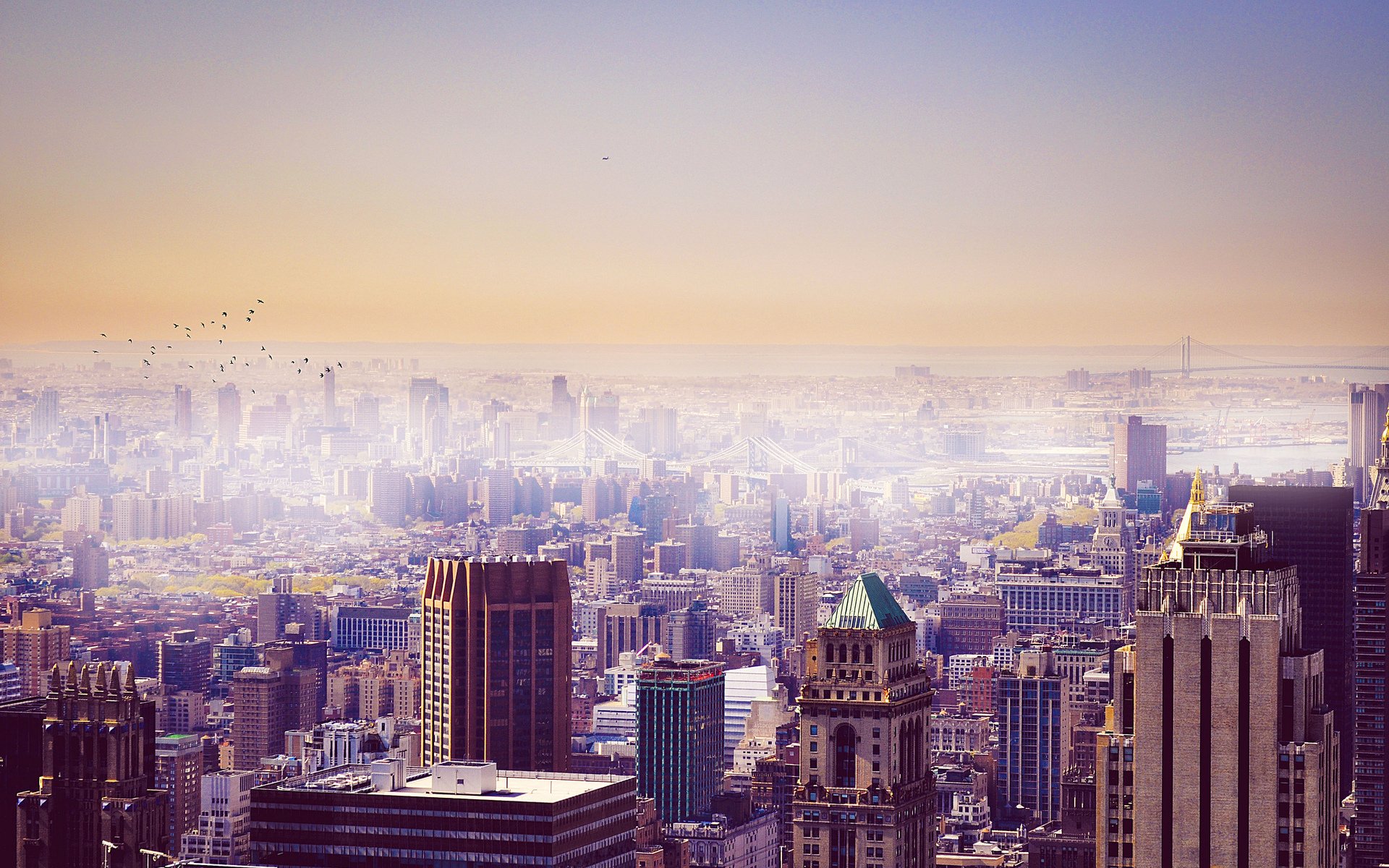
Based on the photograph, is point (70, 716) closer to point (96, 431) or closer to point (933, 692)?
point (933, 692)

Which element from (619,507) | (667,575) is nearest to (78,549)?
(619,507)

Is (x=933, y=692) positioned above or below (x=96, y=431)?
below

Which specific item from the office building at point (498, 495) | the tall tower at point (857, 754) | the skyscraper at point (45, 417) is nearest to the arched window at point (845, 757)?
the tall tower at point (857, 754)

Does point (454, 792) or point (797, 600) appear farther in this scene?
point (797, 600)

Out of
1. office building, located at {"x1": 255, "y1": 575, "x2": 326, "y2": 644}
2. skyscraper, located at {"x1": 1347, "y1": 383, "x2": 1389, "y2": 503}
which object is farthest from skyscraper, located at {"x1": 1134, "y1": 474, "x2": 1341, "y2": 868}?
office building, located at {"x1": 255, "y1": 575, "x2": 326, "y2": 644}

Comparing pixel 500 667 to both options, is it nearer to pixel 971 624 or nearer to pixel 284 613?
pixel 284 613

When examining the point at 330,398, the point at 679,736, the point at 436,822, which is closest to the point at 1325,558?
the point at 679,736

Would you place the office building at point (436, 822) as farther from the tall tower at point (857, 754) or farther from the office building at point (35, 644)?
the office building at point (35, 644)
